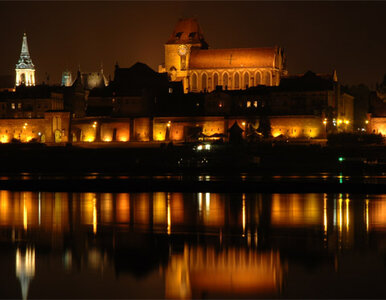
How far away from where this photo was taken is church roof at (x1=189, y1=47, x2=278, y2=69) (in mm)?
100938

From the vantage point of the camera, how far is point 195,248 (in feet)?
88.7

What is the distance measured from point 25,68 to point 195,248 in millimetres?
109875

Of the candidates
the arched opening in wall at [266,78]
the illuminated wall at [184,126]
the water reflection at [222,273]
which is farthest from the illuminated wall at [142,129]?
the water reflection at [222,273]

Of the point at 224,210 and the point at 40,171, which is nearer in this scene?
the point at 224,210

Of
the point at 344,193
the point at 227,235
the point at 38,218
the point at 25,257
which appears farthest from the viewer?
the point at 344,193

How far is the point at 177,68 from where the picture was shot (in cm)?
10525

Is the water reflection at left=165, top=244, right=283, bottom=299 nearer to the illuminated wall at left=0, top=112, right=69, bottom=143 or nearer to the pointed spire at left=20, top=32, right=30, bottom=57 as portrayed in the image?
the illuminated wall at left=0, top=112, right=69, bottom=143

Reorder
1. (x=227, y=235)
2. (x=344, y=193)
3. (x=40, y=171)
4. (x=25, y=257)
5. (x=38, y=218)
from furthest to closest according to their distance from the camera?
(x=40, y=171) < (x=344, y=193) < (x=38, y=218) < (x=227, y=235) < (x=25, y=257)

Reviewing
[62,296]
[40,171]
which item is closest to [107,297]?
[62,296]

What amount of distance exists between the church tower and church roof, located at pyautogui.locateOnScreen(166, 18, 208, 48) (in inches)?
1257

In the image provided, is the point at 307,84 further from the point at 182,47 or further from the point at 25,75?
the point at 25,75

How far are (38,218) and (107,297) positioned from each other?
13.4 metres

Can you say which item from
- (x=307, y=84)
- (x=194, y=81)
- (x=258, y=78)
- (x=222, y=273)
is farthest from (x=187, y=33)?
(x=222, y=273)

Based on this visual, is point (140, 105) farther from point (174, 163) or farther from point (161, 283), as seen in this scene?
point (161, 283)
